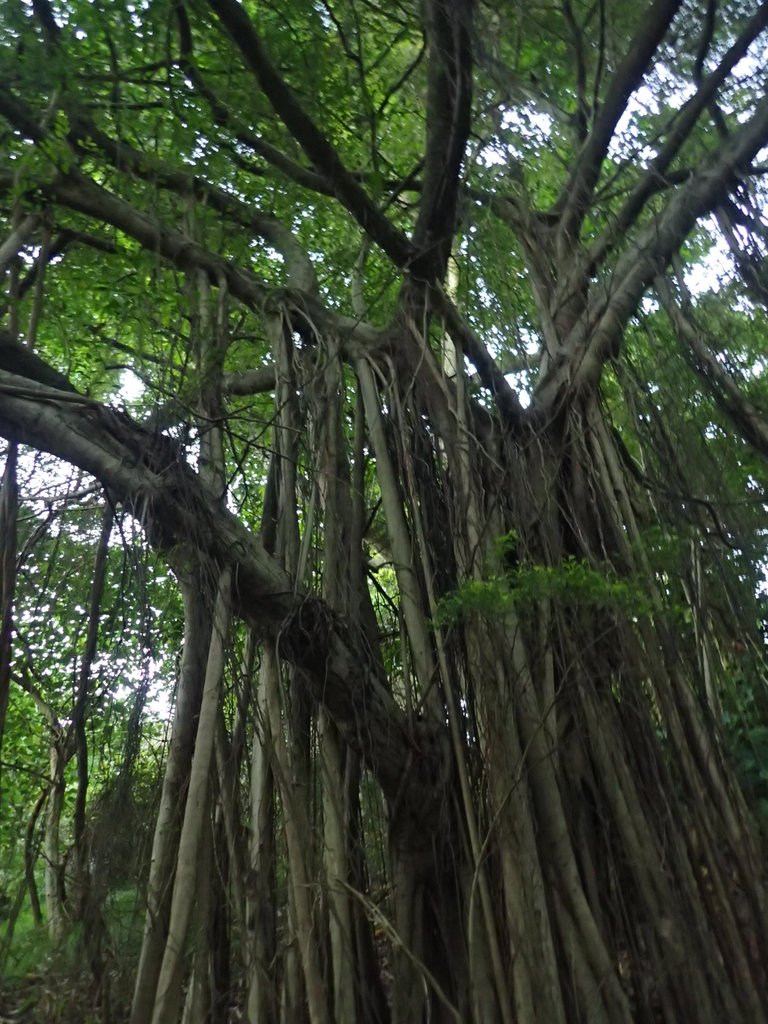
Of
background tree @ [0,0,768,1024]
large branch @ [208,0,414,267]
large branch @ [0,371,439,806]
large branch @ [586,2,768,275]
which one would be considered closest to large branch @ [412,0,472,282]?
background tree @ [0,0,768,1024]

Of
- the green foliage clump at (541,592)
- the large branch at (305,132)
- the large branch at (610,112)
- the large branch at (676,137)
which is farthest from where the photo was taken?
the large branch at (676,137)

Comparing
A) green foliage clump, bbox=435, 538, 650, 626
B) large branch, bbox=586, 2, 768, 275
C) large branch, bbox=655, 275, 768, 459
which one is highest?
large branch, bbox=586, 2, 768, 275

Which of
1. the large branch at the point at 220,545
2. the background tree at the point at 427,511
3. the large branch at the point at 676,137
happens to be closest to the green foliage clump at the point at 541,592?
the background tree at the point at 427,511

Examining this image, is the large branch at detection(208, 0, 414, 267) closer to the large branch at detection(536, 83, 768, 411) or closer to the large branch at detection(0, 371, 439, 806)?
the large branch at detection(536, 83, 768, 411)

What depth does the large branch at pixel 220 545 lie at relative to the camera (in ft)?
6.61

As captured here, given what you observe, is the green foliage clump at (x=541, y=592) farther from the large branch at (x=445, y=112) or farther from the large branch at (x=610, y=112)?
the large branch at (x=610, y=112)

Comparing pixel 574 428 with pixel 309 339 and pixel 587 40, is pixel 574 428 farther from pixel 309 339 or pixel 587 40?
pixel 587 40

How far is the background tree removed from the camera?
6.58 feet

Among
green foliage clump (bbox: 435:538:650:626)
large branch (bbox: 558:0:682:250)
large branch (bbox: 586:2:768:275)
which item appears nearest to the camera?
green foliage clump (bbox: 435:538:650:626)

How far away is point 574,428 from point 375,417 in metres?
0.69

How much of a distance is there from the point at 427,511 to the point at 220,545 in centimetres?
81

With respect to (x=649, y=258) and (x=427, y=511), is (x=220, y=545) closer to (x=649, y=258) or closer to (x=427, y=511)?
(x=427, y=511)

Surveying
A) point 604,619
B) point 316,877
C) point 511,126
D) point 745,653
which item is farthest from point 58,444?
point 511,126

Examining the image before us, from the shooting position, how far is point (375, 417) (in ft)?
9.02
